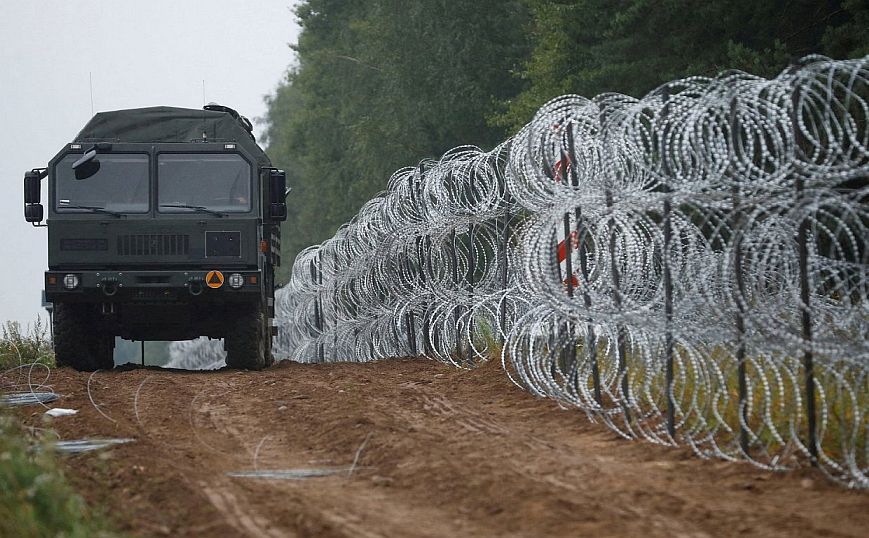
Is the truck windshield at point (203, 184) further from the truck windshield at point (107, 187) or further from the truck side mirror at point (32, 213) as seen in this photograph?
the truck side mirror at point (32, 213)

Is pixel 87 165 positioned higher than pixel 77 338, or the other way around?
pixel 87 165

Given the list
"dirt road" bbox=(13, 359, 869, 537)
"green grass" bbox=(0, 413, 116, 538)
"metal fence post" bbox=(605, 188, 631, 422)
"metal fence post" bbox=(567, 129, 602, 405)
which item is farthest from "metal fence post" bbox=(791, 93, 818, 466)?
"green grass" bbox=(0, 413, 116, 538)

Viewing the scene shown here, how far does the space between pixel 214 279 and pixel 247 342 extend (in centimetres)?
140

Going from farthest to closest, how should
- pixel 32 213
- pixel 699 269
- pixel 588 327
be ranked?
pixel 32 213 → pixel 588 327 → pixel 699 269

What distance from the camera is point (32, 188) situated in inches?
631

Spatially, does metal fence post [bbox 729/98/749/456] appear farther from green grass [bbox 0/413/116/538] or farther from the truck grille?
the truck grille

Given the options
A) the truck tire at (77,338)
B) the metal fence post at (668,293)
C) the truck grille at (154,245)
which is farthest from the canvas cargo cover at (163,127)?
the metal fence post at (668,293)

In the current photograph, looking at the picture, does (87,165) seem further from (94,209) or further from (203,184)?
(203,184)

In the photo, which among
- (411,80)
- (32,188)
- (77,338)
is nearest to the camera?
(32,188)

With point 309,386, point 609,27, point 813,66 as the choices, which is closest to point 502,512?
point 813,66

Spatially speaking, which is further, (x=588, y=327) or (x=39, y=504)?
(x=588, y=327)

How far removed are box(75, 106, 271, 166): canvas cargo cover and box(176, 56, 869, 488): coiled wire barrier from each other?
4047 mm

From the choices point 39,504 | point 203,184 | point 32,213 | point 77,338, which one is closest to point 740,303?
Result: point 39,504

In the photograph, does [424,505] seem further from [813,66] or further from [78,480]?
[813,66]
